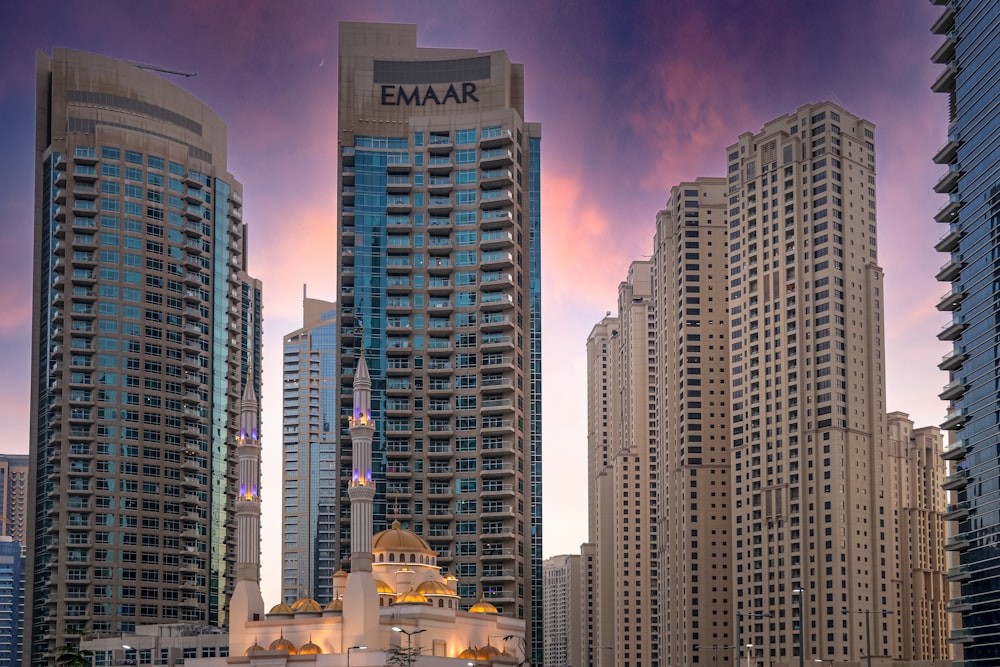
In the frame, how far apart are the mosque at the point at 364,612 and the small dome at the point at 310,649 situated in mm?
92

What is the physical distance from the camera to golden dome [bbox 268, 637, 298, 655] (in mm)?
109062

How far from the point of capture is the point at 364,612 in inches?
4232

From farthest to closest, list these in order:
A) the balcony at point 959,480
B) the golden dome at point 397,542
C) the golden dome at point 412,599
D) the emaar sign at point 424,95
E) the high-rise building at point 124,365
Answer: the high-rise building at point 124,365
the emaar sign at point 424,95
the golden dome at point 397,542
the balcony at point 959,480
the golden dome at point 412,599

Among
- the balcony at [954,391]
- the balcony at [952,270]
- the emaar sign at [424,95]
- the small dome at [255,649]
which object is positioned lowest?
the small dome at [255,649]

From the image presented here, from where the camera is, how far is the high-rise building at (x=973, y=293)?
10994cm

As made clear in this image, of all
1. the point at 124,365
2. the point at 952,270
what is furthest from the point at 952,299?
the point at 124,365

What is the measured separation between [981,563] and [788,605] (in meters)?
67.9

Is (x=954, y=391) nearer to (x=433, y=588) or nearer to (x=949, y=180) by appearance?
(x=949, y=180)

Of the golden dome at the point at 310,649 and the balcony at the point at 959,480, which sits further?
the balcony at the point at 959,480

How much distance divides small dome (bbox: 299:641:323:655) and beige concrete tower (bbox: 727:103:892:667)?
8229cm

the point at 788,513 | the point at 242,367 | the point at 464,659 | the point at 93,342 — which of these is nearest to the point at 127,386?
the point at 93,342

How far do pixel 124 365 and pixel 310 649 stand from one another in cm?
5863

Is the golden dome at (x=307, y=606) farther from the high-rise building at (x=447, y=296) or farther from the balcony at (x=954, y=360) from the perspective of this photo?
the balcony at (x=954, y=360)

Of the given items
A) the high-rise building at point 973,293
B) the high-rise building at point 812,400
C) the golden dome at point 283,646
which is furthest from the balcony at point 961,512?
the high-rise building at point 812,400
